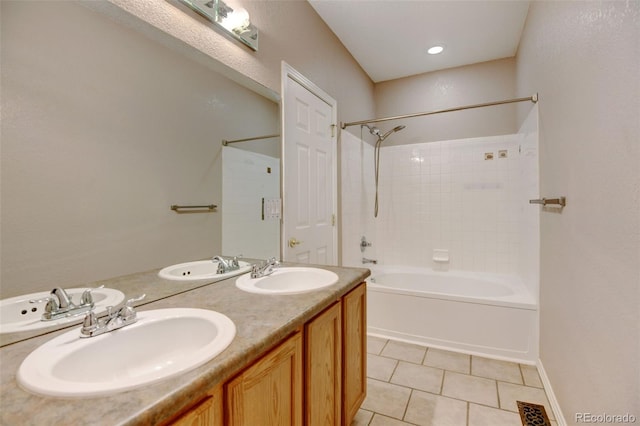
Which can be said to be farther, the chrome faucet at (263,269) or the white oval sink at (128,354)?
the chrome faucet at (263,269)

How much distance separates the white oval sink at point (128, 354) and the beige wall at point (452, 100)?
10.5 ft

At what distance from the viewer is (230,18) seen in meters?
1.49

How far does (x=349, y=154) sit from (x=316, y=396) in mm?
2266

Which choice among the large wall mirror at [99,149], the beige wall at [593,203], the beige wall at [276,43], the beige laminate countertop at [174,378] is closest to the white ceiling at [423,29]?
the beige wall at [276,43]

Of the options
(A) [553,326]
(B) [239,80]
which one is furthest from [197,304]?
(A) [553,326]

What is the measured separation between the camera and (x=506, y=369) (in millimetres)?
2076

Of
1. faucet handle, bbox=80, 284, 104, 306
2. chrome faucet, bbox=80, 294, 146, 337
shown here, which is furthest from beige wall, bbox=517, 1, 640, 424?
faucet handle, bbox=80, 284, 104, 306

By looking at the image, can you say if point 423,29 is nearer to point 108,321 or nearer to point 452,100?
point 452,100

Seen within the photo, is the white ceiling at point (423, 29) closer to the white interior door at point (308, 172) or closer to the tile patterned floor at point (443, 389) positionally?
the white interior door at point (308, 172)

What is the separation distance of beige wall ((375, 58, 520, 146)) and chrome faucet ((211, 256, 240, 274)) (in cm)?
271

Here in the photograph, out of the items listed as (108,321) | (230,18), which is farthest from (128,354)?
(230,18)

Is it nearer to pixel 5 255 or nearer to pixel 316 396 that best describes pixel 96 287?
pixel 5 255

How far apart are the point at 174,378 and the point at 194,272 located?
739 millimetres

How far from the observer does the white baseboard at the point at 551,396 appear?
4.96ft
